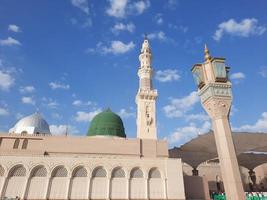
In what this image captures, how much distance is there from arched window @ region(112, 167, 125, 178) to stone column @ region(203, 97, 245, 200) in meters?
16.3

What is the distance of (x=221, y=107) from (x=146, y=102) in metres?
24.7

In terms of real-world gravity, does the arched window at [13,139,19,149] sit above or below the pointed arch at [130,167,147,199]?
above

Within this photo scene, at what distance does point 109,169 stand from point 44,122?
17.6 m

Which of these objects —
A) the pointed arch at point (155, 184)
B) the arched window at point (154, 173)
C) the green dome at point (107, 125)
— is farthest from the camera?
the green dome at point (107, 125)

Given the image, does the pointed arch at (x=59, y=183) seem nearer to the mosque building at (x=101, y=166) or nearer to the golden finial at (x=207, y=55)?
the mosque building at (x=101, y=166)

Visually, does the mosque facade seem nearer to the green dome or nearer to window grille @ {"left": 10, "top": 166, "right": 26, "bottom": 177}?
window grille @ {"left": 10, "top": 166, "right": 26, "bottom": 177}

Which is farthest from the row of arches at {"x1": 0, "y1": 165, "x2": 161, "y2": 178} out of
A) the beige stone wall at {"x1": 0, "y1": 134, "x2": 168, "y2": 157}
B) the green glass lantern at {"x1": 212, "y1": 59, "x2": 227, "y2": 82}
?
the green glass lantern at {"x1": 212, "y1": 59, "x2": 227, "y2": 82}

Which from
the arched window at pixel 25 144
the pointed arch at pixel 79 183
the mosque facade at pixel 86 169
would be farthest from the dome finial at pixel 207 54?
the arched window at pixel 25 144

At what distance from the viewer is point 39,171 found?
2078 centimetres

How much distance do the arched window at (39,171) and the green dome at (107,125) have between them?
438 inches

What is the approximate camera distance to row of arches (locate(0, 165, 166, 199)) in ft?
65.2

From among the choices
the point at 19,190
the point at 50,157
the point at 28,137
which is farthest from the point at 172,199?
the point at 28,137

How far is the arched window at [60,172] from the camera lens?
68.7 ft

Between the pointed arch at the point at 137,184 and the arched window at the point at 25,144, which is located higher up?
the arched window at the point at 25,144
